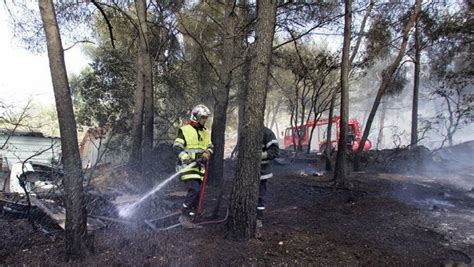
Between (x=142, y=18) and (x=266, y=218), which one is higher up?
(x=142, y=18)

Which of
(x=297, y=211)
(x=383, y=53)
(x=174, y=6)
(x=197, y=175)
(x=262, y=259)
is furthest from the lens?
(x=383, y=53)

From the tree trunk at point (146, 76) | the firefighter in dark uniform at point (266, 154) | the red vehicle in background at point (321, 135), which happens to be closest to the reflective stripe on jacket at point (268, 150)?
the firefighter in dark uniform at point (266, 154)

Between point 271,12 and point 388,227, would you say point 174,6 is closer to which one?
point 271,12

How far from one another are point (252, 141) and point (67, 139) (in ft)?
6.53

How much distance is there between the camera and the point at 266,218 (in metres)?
5.46

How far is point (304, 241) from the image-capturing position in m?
4.25

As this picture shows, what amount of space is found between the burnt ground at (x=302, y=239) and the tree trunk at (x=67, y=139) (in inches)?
11.0

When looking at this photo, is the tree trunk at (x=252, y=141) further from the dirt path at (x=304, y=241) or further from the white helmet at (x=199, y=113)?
the white helmet at (x=199, y=113)

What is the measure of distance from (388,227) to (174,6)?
31.8 ft

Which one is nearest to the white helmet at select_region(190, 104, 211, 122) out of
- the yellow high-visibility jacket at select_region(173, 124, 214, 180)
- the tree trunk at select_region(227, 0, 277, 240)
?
the yellow high-visibility jacket at select_region(173, 124, 214, 180)

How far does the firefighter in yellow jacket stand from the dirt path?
19.4 inches

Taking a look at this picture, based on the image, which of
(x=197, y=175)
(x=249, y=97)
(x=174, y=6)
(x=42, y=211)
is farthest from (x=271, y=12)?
(x=174, y=6)

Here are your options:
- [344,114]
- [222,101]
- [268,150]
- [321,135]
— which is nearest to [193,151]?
[268,150]

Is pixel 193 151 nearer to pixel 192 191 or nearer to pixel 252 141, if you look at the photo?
pixel 192 191
